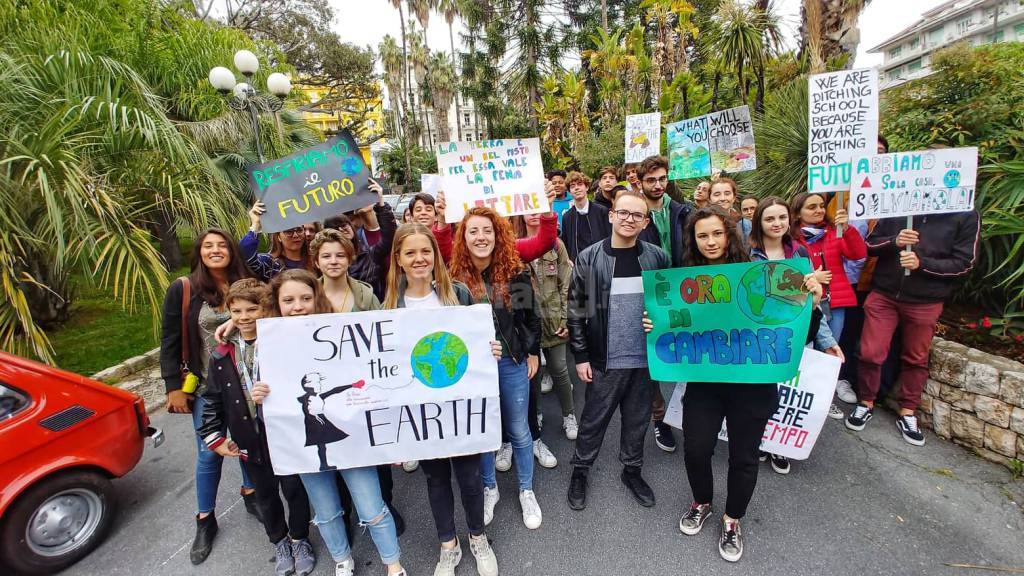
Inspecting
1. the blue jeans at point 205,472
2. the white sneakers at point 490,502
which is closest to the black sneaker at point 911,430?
the white sneakers at point 490,502

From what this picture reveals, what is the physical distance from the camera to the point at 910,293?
3.28 meters

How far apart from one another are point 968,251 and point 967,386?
3.28 feet

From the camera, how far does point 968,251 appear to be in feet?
10.1

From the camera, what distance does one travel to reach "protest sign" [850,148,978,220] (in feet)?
9.45

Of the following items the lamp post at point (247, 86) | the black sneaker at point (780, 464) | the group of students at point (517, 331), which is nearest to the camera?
the group of students at point (517, 331)

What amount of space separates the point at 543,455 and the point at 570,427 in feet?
1.53

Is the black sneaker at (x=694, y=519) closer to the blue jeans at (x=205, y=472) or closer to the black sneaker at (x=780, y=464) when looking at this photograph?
the black sneaker at (x=780, y=464)

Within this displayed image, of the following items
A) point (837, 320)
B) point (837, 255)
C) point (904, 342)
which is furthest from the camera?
point (837, 320)

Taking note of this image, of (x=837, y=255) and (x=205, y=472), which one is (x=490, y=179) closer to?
(x=205, y=472)

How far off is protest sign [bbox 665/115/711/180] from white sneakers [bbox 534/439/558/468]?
3.33m

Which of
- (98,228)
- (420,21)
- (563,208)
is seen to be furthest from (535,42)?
(98,228)

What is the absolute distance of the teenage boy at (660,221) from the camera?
3.48 meters

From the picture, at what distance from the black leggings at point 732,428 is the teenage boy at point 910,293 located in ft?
6.22

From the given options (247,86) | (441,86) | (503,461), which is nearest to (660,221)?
(503,461)
